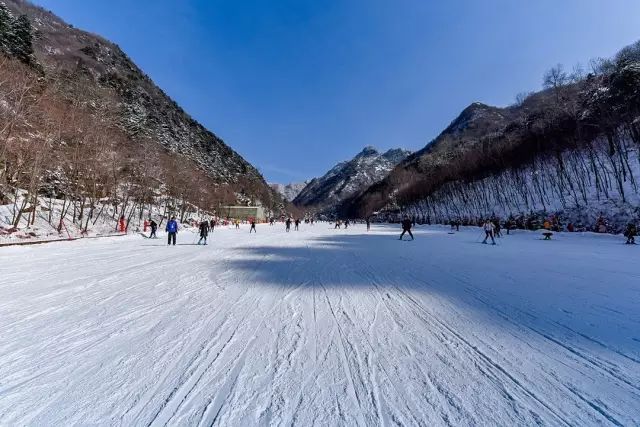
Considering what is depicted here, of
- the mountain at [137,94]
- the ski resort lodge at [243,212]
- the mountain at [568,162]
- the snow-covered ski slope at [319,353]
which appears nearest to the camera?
the snow-covered ski slope at [319,353]

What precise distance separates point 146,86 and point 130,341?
12968 centimetres

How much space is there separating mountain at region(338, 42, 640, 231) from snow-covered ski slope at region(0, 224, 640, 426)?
103ft

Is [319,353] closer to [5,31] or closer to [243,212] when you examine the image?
[5,31]

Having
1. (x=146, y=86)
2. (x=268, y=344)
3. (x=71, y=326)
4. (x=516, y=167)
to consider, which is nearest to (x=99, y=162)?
(x=71, y=326)

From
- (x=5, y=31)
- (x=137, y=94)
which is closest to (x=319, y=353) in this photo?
(x=5, y=31)

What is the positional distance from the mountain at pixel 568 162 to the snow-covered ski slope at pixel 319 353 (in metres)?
31.3

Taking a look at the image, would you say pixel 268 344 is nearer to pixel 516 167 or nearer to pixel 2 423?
pixel 2 423

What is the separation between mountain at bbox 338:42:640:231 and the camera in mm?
33688

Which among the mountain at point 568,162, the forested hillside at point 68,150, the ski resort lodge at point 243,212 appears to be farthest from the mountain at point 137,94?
the mountain at point 568,162

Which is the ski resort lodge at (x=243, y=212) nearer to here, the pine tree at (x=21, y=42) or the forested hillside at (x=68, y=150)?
the forested hillside at (x=68, y=150)

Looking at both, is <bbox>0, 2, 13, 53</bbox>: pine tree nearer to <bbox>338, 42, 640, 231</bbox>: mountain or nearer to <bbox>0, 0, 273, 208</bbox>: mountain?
<bbox>0, 0, 273, 208</bbox>: mountain

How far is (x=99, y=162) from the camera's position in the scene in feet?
91.2

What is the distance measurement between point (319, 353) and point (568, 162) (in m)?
52.4

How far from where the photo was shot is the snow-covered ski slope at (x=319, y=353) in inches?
101
